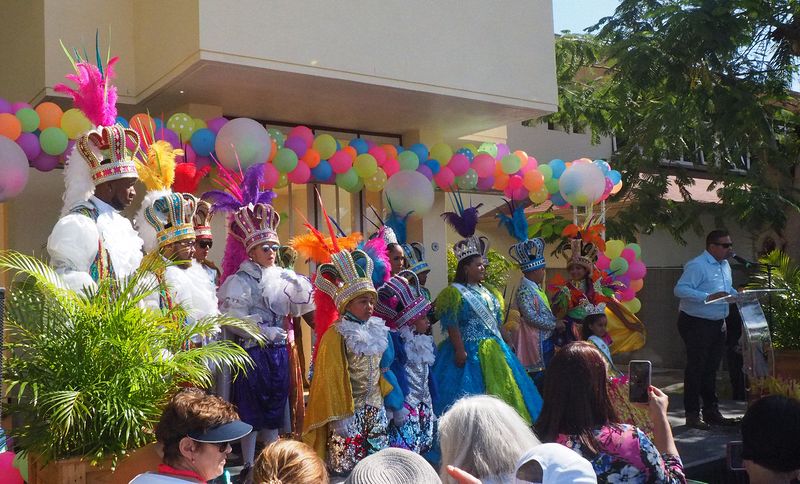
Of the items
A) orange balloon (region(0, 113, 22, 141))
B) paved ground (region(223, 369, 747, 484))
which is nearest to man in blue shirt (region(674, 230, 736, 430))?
paved ground (region(223, 369, 747, 484))

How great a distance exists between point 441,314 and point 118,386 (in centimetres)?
354

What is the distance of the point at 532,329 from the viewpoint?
7355 mm

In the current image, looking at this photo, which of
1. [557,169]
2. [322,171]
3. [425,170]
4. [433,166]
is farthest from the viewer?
[557,169]

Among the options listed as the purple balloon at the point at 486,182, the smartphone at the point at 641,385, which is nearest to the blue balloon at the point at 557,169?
the purple balloon at the point at 486,182

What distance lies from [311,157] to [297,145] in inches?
6.9

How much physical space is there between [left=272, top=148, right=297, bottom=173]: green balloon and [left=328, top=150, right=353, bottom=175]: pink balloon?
19.6 inches

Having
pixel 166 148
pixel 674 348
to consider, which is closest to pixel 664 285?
pixel 674 348

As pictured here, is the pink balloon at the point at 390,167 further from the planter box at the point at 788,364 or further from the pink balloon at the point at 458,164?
the planter box at the point at 788,364

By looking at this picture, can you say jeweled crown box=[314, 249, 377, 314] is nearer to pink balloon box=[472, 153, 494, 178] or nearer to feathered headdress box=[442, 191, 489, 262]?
feathered headdress box=[442, 191, 489, 262]

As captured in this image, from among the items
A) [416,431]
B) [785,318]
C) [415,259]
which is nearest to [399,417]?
[416,431]

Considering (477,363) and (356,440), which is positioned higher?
(477,363)

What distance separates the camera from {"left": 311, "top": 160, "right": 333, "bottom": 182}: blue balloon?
7.56 meters

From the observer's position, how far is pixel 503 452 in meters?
2.61

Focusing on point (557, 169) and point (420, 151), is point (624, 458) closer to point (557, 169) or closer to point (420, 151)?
point (420, 151)
